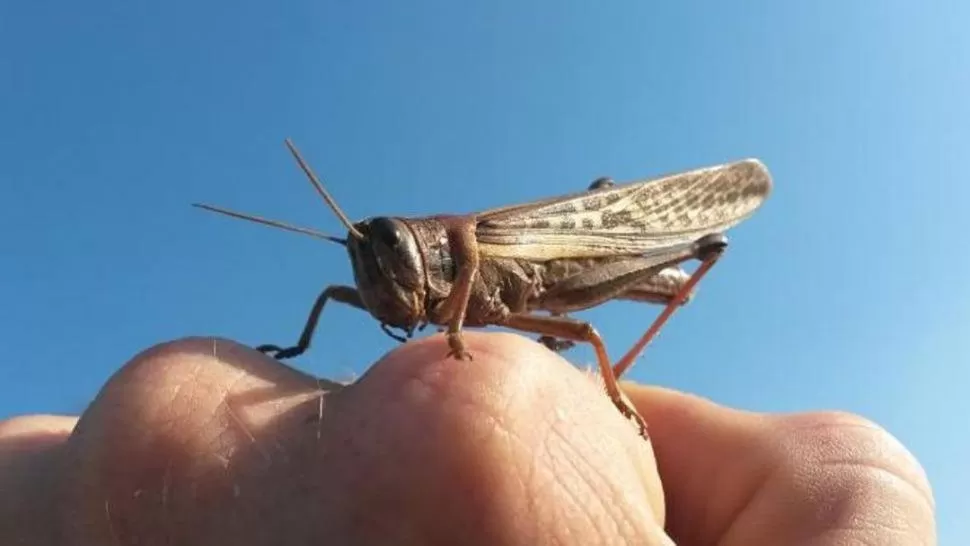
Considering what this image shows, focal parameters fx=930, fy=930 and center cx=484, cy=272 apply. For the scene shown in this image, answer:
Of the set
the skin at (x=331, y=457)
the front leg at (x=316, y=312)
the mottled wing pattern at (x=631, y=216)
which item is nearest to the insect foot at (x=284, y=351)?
the front leg at (x=316, y=312)

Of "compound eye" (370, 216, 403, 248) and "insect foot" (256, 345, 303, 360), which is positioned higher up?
"compound eye" (370, 216, 403, 248)

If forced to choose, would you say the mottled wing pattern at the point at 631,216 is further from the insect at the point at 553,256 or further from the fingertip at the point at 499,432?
the fingertip at the point at 499,432

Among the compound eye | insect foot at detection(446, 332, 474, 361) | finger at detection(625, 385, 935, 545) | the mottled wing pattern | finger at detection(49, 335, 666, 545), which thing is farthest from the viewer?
the mottled wing pattern

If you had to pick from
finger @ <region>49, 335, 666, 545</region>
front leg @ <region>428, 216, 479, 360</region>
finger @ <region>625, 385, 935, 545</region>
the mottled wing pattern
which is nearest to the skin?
finger @ <region>49, 335, 666, 545</region>

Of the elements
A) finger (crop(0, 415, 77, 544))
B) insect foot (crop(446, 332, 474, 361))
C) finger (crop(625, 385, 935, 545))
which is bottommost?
finger (crop(625, 385, 935, 545))

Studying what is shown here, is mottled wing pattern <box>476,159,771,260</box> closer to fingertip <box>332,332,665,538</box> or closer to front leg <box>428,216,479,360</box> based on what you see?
front leg <box>428,216,479,360</box>

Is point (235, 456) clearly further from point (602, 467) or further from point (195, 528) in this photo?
point (602, 467)

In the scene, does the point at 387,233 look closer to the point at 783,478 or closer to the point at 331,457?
the point at 783,478
